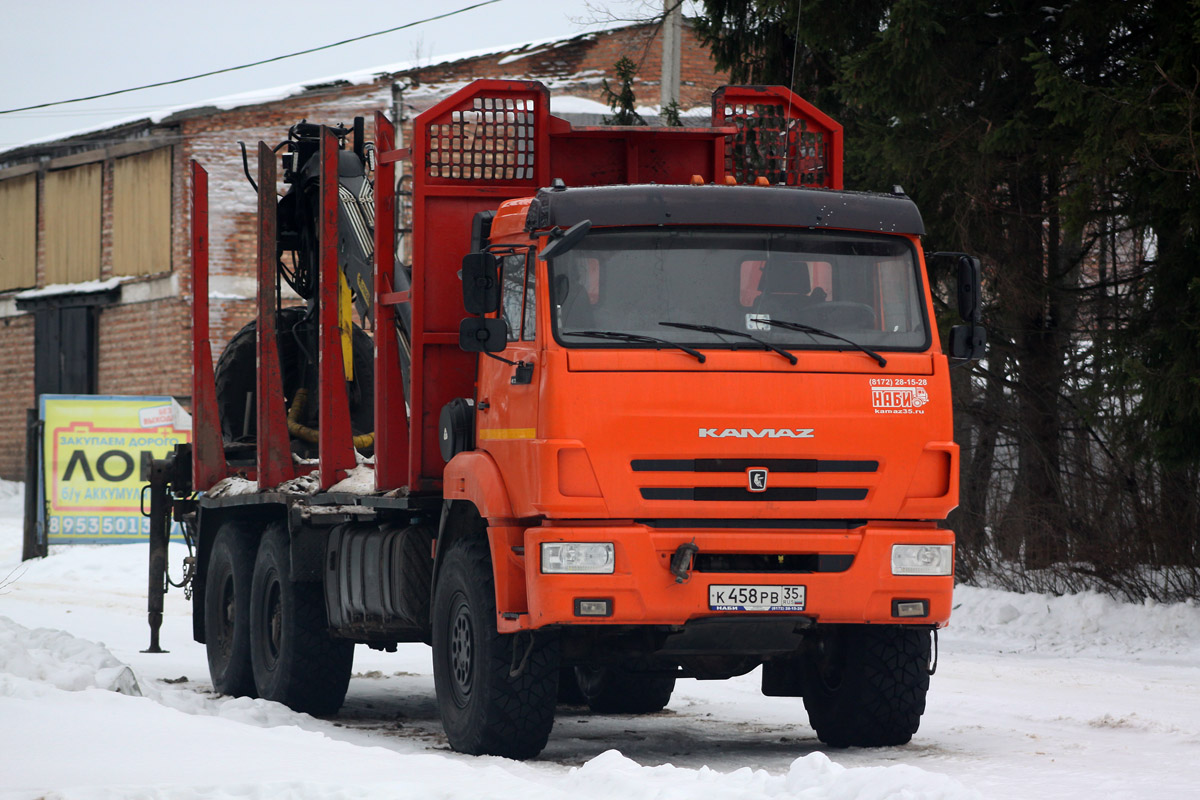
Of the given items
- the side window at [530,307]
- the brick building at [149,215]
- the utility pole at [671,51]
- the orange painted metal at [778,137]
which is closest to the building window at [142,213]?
the brick building at [149,215]

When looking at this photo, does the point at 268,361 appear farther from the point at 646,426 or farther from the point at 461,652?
the point at 646,426

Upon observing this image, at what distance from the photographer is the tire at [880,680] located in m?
9.37

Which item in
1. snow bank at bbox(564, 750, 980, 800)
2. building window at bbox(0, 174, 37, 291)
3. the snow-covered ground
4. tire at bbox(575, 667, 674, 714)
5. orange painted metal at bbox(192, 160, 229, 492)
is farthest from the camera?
building window at bbox(0, 174, 37, 291)

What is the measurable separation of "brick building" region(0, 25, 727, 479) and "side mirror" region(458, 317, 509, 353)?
24.1 meters

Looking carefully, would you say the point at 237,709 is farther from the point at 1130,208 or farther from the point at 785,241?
the point at 1130,208

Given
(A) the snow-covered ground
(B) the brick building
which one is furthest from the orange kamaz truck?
(B) the brick building

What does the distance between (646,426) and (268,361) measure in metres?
5.24

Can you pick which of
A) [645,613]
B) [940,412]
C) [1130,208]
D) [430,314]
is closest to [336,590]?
[430,314]

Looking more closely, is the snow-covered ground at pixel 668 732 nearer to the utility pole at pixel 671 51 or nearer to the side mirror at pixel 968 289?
the side mirror at pixel 968 289

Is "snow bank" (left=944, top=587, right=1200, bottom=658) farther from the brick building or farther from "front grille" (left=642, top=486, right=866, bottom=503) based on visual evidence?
the brick building

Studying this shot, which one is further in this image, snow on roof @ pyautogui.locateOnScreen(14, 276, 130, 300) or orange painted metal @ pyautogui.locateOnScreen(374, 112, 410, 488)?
snow on roof @ pyautogui.locateOnScreen(14, 276, 130, 300)

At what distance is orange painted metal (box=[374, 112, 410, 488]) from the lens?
1025 cm

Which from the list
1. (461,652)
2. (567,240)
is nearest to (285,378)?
(461,652)

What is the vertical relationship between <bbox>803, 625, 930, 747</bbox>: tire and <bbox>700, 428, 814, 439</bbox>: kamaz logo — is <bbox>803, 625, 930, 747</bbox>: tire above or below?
below
